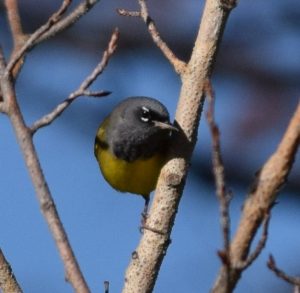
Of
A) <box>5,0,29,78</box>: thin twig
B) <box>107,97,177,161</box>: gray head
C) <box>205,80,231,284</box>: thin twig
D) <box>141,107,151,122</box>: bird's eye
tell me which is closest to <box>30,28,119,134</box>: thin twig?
<box>5,0,29,78</box>: thin twig

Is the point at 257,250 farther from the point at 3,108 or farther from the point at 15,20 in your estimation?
the point at 15,20

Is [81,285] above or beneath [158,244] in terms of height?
above

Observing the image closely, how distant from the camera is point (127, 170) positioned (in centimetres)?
457

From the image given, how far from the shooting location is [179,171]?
3145 millimetres

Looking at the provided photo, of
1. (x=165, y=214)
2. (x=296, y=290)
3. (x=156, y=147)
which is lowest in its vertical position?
(x=156, y=147)

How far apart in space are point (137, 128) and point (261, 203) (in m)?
2.69

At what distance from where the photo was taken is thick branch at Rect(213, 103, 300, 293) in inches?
76.0

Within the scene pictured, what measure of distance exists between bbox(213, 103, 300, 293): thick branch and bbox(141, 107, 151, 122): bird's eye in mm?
2471

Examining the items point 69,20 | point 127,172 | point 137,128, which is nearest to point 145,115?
point 137,128

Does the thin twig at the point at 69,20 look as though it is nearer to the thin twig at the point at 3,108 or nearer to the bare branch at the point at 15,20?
the bare branch at the point at 15,20

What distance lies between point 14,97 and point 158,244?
769 millimetres

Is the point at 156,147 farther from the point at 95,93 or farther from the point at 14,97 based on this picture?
the point at 14,97

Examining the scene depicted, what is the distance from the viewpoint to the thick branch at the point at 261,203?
6.34ft

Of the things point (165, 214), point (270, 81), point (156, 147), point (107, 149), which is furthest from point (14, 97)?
point (270, 81)
